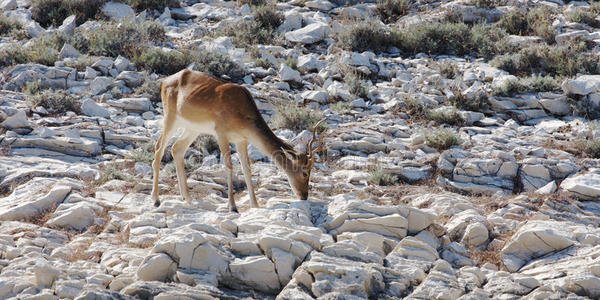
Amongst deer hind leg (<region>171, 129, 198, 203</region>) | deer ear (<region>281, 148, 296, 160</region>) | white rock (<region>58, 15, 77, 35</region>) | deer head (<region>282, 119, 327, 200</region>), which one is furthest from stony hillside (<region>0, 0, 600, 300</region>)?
deer ear (<region>281, 148, 296, 160</region>)

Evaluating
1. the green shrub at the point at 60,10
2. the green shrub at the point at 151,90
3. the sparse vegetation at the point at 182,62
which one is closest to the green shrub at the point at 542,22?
the sparse vegetation at the point at 182,62

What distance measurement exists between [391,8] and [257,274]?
15.2m

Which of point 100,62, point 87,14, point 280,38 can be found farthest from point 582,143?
point 87,14

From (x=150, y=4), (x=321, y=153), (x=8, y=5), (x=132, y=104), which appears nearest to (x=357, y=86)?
(x=321, y=153)

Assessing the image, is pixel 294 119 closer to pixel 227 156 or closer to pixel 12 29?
pixel 227 156

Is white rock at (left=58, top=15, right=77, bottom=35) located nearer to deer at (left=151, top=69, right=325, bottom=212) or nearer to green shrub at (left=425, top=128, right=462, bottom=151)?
deer at (left=151, top=69, right=325, bottom=212)

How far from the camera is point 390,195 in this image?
11125 mm

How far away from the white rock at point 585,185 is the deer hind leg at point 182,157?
6254mm

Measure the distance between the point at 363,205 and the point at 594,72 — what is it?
978cm

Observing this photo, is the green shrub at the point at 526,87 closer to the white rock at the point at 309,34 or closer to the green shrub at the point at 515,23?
the green shrub at the point at 515,23

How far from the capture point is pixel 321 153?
12.8 metres

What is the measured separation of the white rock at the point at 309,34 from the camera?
61.0ft

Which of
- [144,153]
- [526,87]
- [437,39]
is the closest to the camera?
[144,153]

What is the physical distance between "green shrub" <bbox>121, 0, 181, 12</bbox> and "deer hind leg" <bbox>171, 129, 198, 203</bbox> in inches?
436
